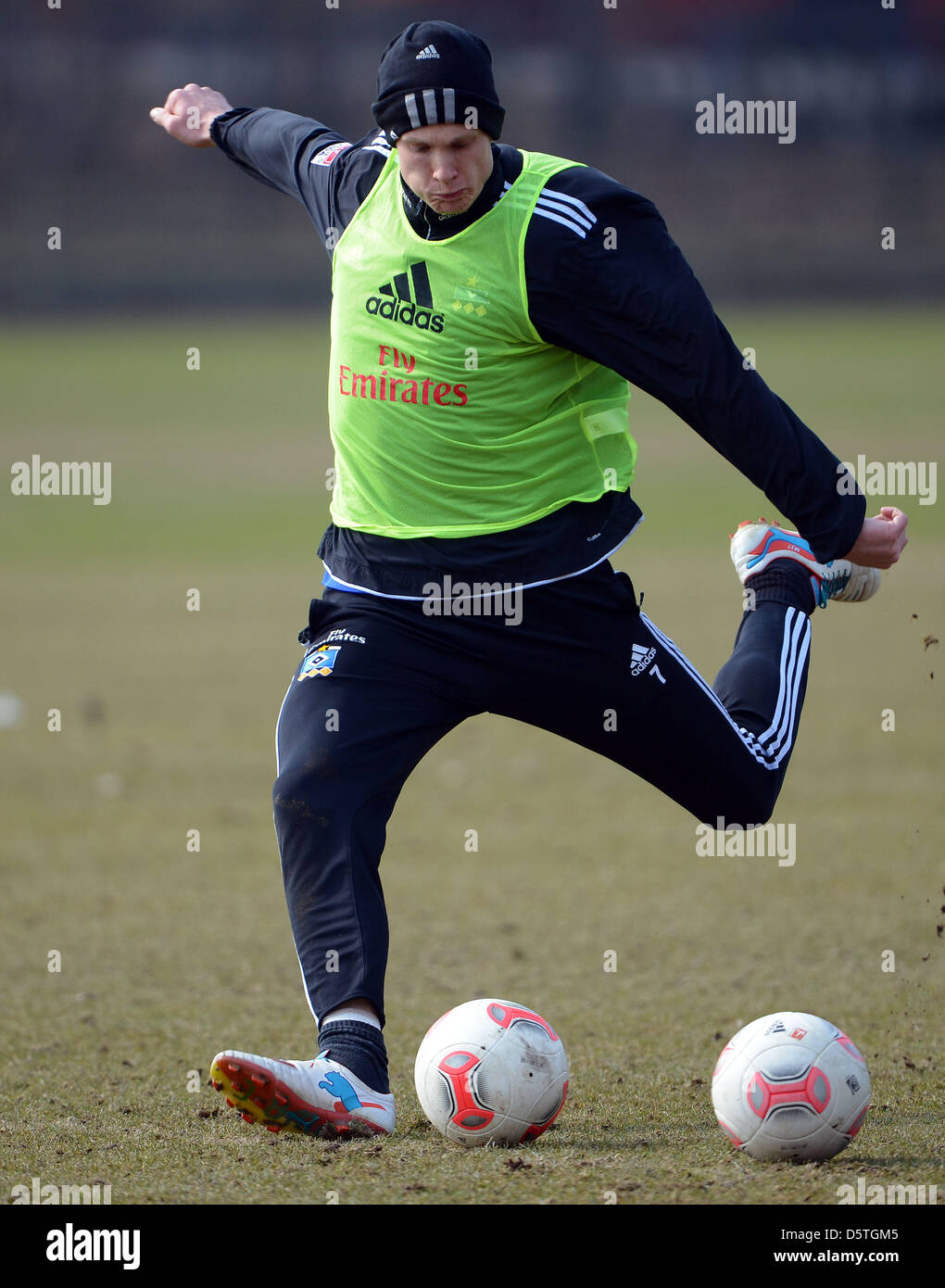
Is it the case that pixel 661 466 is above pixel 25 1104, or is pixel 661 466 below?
above

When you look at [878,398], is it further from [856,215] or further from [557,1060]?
[557,1060]

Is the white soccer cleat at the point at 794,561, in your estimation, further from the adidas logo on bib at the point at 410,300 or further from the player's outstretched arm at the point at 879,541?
the adidas logo on bib at the point at 410,300

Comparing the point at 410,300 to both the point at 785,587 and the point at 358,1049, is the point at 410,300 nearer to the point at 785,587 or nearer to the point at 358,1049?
the point at 785,587

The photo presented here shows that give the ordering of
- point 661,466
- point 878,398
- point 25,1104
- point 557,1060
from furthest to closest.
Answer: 1. point 878,398
2. point 661,466
3. point 25,1104
4. point 557,1060

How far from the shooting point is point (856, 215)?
39062 mm

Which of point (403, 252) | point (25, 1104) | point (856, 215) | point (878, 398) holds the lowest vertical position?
point (25, 1104)

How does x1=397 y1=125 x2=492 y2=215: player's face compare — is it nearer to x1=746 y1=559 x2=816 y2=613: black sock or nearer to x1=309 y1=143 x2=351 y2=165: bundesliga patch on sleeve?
x1=309 y1=143 x2=351 y2=165: bundesliga patch on sleeve

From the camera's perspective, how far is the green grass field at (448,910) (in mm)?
3814

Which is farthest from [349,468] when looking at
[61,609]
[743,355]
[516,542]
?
[61,609]

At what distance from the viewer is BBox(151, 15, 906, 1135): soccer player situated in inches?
153

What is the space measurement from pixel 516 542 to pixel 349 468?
1.53 feet

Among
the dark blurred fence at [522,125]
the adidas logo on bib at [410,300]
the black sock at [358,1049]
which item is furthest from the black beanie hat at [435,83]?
the dark blurred fence at [522,125]

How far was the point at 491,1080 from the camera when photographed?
387 cm

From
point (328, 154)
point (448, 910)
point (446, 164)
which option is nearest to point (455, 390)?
point (446, 164)
